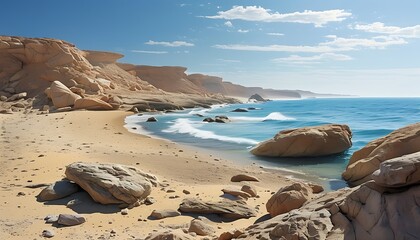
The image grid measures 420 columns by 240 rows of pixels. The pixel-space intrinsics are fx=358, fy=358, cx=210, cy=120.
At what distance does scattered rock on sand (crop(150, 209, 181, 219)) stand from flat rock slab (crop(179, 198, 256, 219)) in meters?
0.22

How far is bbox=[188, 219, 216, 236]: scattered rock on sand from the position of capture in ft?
18.4

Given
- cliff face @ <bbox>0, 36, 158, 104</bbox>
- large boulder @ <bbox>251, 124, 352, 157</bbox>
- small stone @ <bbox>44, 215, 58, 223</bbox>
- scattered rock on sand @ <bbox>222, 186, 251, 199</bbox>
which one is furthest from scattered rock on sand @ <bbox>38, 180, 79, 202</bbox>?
cliff face @ <bbox>0, 36, 158, 104</bbox>

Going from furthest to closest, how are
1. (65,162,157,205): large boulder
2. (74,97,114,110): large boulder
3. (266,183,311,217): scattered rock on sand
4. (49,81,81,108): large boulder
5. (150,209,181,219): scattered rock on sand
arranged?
(49,81,81,108): large boulder, (74,97,114,110): large boulder, (65,162,157,205): large boulder, (150,209,181,219): scattered rock on sand, (266,183,311,217): scattered rock on sand

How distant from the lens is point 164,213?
259 inches

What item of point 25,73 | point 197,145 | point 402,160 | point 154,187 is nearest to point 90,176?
point 154,187

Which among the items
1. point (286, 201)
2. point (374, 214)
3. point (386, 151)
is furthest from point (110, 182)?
point (386, 151)

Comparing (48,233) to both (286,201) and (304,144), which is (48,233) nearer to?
(286,201)

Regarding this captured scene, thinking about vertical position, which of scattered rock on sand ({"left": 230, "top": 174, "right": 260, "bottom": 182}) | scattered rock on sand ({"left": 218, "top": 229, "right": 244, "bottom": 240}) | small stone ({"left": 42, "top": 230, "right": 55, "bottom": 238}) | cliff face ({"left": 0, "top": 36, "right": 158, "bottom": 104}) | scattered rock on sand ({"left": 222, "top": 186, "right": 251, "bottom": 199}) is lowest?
scattered rock on sand ({"left": 230, "top": 174, "right": 260, "bottom": 182})

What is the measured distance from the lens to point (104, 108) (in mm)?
34969

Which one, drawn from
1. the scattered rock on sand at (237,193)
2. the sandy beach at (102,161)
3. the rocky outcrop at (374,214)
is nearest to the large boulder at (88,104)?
the sandy beach at (102,161)

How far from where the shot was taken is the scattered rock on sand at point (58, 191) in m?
7.21

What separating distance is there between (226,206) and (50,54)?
43.5 meters

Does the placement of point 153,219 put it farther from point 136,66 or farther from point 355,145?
point 136,66

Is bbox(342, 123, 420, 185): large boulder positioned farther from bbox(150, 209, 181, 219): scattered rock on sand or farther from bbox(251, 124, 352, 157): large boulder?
bbox(150, 209, 181, 219): scattered rock on sand
